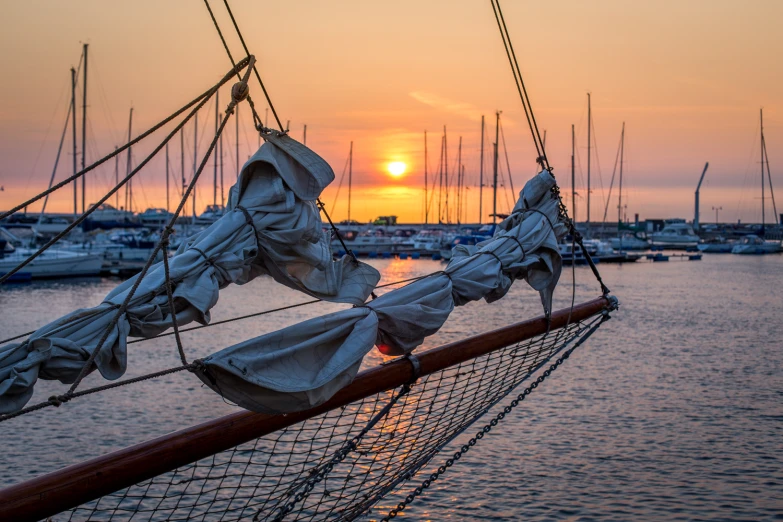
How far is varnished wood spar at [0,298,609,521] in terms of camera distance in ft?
12.7

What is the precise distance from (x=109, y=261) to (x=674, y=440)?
48062 millimetres

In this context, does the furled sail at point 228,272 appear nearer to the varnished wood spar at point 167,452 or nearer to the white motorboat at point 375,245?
the varnished wood spar at point 167,452

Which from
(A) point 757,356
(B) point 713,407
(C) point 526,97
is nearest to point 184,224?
(A) point 757,356

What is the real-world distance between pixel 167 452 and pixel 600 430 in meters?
12.6

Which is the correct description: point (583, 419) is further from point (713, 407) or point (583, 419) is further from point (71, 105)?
point (71, 105)

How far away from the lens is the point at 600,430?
1580 centimetres

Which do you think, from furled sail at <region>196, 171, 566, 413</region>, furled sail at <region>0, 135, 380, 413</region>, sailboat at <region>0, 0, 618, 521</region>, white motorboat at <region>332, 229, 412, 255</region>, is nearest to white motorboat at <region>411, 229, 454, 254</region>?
white motorboat at <region>332, 229, 412, 255</region>

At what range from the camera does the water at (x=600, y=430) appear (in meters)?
12.0

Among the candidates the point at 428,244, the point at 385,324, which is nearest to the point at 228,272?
the point at 385,324

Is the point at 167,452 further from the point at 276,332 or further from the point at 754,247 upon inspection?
the point at 754,247

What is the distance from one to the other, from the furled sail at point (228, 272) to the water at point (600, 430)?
7099mm

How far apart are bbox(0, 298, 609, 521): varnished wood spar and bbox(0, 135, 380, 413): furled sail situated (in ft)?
1.39

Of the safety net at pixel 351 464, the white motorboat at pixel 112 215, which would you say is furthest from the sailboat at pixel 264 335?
the white motorboat at pixel 112 215

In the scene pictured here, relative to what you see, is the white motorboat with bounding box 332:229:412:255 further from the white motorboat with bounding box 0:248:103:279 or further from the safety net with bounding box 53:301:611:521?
the safety net with bounding box 53:301:611:521
